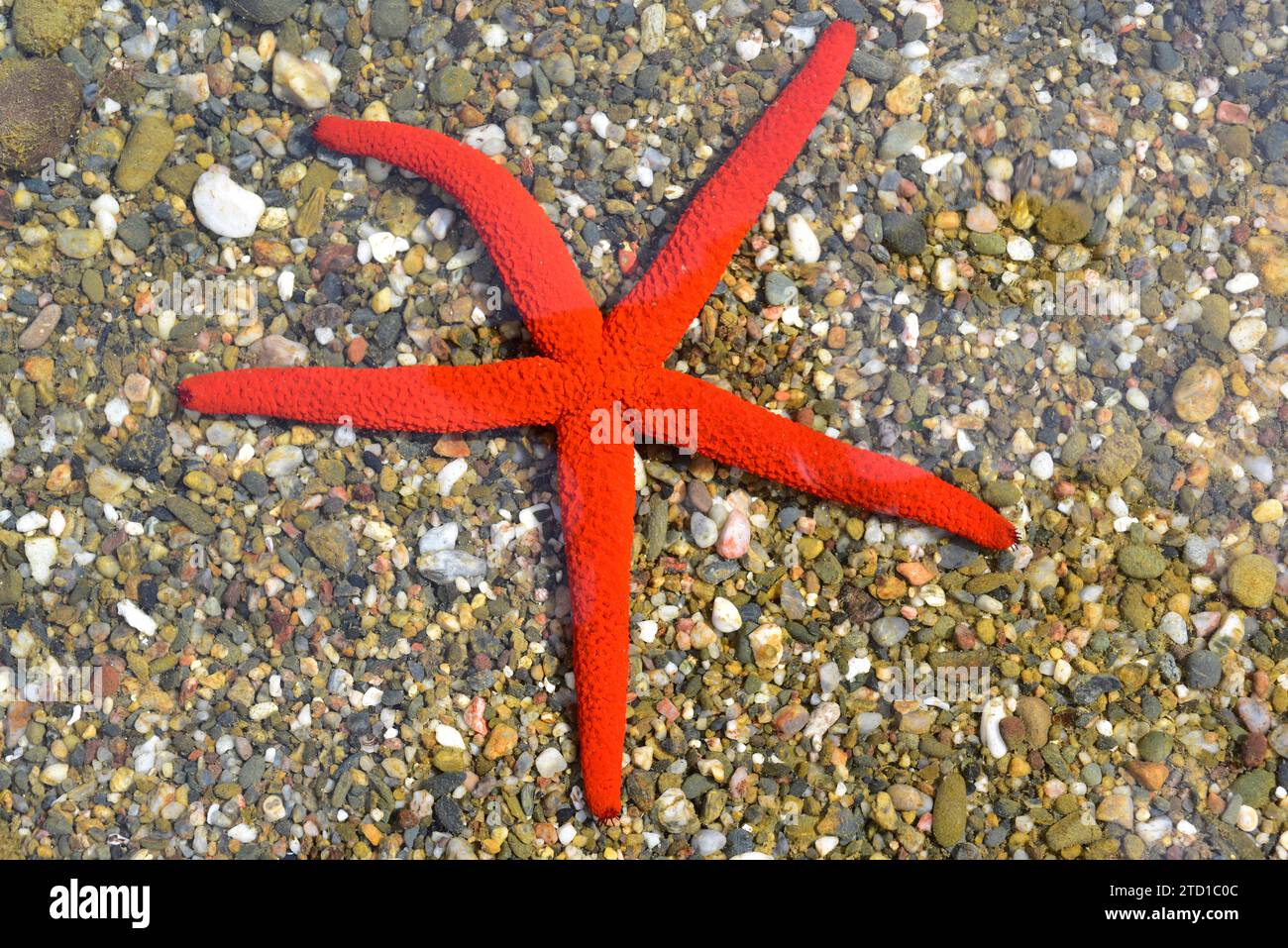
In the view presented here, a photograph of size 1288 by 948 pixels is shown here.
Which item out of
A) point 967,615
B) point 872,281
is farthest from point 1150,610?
point 872,281

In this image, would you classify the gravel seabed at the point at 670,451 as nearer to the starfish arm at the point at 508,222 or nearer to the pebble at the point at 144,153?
the pebble at the point at 144,153

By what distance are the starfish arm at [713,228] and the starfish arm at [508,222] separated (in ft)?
0.53

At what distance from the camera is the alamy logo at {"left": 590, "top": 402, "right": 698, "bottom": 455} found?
327 centimetres

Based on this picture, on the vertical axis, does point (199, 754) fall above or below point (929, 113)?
below

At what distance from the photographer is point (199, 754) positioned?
3484 millimetres

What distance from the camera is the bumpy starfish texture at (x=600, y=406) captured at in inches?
127

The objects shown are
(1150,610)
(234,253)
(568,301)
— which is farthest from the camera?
(234,253)

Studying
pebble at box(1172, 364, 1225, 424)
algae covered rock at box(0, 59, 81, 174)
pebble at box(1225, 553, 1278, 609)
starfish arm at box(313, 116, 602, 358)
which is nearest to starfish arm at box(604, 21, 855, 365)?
starfish arm at box(313, 116, 602, 358)

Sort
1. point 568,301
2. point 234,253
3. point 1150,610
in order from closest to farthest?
point 568,301 < point 1150,610 < point 234,253

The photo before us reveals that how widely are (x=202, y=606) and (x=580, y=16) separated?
3051 mm

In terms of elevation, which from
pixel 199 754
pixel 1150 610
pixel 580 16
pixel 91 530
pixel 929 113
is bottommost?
pixel 199 754

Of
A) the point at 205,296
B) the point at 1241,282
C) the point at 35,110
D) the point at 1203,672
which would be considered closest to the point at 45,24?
the point at 35,110

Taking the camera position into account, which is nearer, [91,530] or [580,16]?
[91,530]

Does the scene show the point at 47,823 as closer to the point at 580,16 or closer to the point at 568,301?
the point at 568,301
